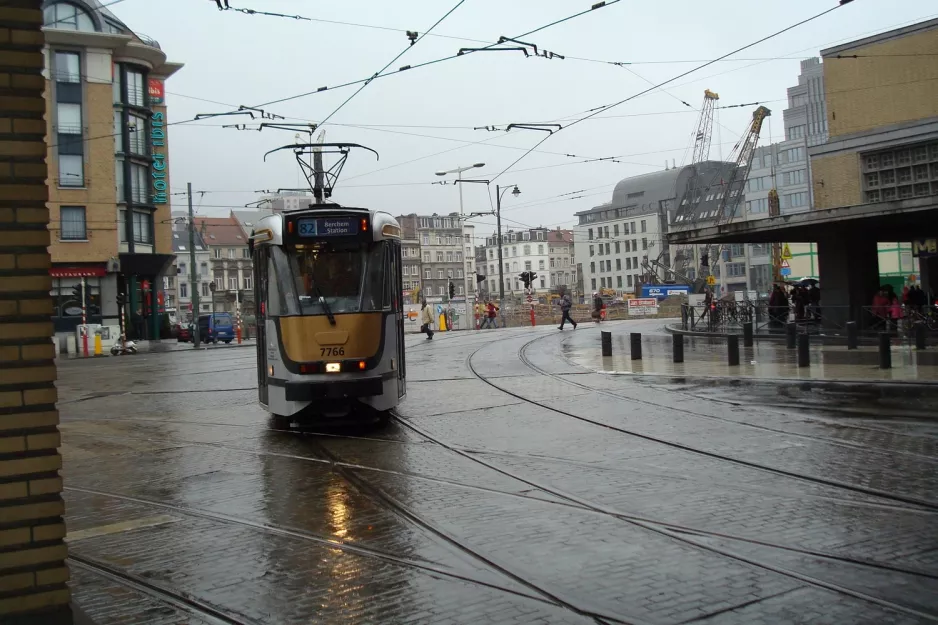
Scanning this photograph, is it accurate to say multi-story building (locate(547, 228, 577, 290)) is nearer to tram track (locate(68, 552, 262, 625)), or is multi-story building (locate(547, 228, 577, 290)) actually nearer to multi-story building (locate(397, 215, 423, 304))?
multi-story building (locate(397, 215, 423, 304))

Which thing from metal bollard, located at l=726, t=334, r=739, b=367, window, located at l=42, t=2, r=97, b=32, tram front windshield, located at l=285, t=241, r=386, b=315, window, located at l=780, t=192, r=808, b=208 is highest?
window, located at l=42, t=2, r=97, b=32

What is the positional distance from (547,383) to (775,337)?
13490 mm

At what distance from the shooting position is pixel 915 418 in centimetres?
1215

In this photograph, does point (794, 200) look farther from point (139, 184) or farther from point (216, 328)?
point (139, 184)

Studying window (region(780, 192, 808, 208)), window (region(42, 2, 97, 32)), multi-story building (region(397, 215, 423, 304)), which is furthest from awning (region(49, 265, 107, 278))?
window (region(780, 192, 808, 208))

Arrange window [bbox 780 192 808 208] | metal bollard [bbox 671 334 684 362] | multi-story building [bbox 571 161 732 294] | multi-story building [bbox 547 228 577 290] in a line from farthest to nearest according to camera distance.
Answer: multi-story building [bbox 547 228 577 290], multi-story building [bbox 571 161 732 294], window [bbox 780 192 808 208], metal bollard [bbox 671 334 684 362]

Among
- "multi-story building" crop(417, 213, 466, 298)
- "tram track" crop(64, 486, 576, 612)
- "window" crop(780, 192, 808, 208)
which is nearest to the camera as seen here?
"tram track" crop(64, 486, 576, 612)

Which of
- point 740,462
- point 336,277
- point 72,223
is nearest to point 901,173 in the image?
point 740,462

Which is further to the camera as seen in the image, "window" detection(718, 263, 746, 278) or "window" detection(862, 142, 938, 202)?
"window" detection(718, 263, 746, 278)

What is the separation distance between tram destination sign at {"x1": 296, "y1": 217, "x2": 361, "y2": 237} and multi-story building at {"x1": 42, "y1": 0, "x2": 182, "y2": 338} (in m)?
37.4

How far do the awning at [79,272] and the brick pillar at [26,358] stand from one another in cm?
4723

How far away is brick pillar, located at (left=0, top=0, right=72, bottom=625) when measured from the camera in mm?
4262

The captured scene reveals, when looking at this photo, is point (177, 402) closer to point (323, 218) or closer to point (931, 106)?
point (323, 218)

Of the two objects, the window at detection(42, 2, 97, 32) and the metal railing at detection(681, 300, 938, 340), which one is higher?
the window at detection(42, 2, 97, 32)
